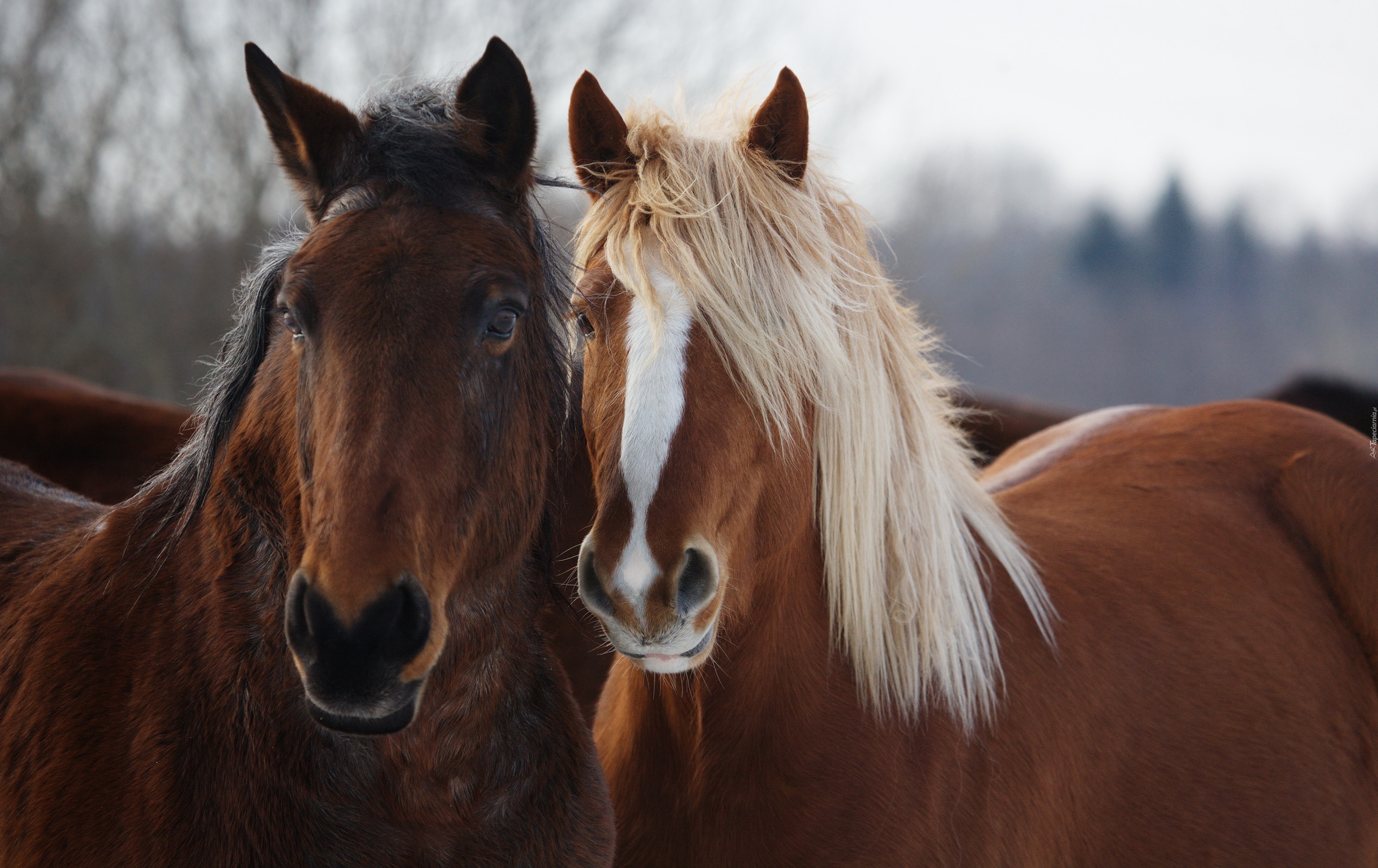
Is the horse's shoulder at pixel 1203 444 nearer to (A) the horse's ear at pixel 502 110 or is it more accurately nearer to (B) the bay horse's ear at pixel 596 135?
(B) the bay horse's ear at pixel 596 135

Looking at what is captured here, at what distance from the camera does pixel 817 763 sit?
2.09 metres

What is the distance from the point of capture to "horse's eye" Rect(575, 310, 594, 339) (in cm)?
209

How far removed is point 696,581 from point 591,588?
8.1 inches

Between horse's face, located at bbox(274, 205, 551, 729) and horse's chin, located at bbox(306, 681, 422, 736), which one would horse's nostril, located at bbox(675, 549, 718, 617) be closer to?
horse's face, located at bbox(274, 205, 551, 729)

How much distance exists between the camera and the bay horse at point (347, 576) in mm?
1455

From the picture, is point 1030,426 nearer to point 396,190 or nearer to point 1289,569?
point 1289,569

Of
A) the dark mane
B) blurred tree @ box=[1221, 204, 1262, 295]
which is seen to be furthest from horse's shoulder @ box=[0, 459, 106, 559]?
blurred tree @ box=[1221, 204, 1262, 295]

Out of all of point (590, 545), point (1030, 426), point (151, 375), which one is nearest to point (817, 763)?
point (590, 545)

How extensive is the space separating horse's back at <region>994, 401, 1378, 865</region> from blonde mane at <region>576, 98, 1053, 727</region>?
0.29 metres

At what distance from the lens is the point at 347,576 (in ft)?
4.44

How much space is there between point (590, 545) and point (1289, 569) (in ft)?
8.17

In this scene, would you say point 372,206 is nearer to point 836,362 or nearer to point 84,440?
point 836,362

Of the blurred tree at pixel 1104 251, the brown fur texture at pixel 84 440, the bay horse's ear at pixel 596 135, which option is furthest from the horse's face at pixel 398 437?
the blurred tree at pixel 1104 251

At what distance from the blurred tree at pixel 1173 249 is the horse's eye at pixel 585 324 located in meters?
41.2
